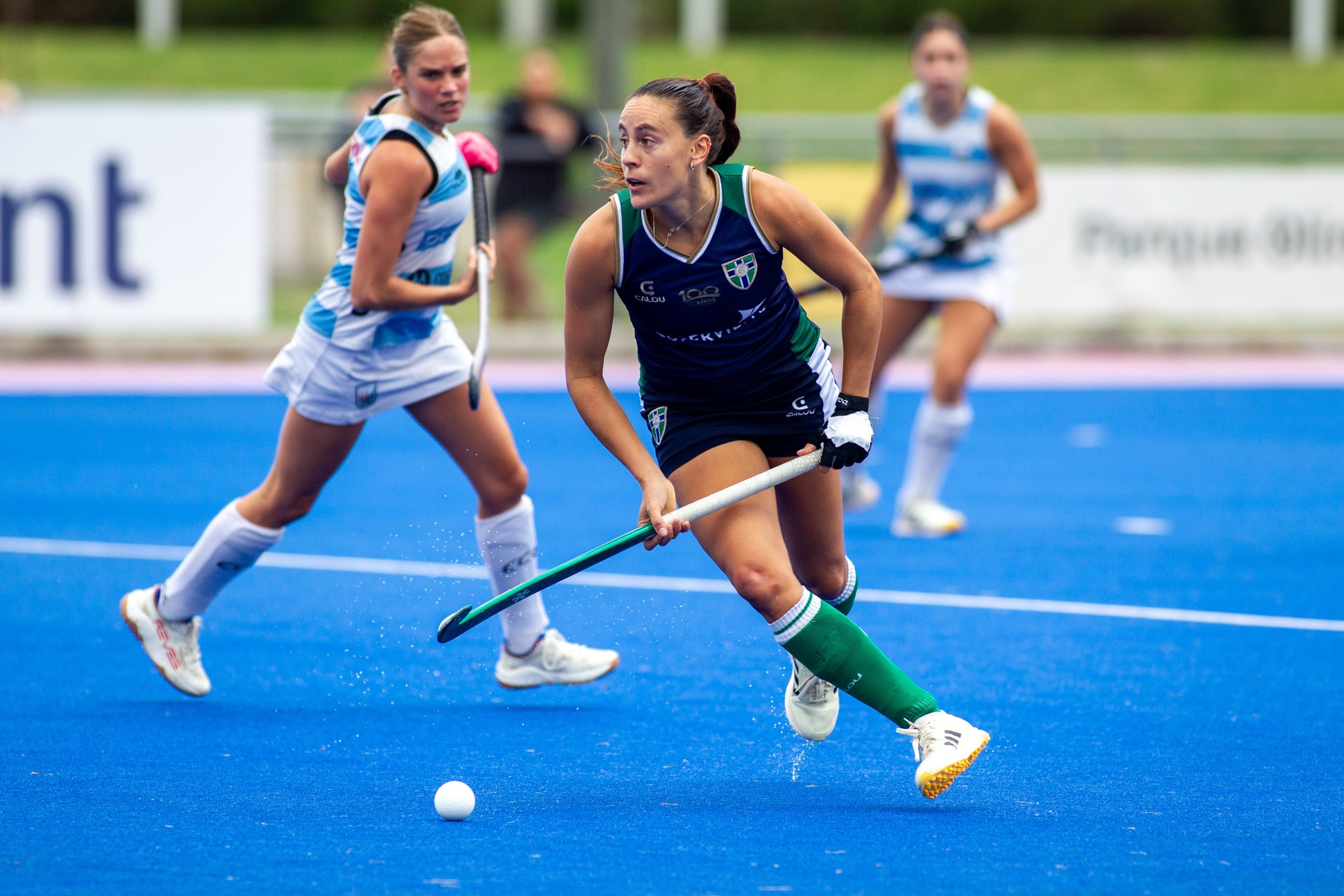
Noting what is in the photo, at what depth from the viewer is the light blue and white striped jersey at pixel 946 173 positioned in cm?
799

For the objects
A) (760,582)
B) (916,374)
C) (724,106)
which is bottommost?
(916,374)

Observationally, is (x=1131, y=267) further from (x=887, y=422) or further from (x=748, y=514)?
(x=748, y=514)

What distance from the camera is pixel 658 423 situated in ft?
15.0

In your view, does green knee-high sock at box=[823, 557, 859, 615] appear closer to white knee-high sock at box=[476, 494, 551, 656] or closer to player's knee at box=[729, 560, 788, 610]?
player's knee at box=[729, 560, 788, 610]

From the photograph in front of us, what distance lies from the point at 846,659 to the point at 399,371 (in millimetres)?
1584

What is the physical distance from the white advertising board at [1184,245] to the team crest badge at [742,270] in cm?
1054

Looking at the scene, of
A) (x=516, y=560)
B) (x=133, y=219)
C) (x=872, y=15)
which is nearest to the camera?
(x=516, y=560)

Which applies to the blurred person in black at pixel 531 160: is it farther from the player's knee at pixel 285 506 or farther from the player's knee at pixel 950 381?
the player's knee at pixel 285 506

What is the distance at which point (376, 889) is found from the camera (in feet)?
12.1

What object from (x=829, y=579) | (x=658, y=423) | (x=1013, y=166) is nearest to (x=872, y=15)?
(x=1013, y=166)

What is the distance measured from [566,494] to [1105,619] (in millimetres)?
3325

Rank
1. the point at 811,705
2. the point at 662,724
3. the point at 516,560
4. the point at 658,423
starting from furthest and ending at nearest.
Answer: the point at 516,560 < the point at 662,724 < the point at 811,705 < the point at 658,423

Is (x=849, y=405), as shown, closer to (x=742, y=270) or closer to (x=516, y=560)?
(x=742, y=270)

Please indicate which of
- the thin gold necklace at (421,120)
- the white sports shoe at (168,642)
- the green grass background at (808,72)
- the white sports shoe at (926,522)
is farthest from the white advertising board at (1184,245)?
the green grass background at (808,72)
